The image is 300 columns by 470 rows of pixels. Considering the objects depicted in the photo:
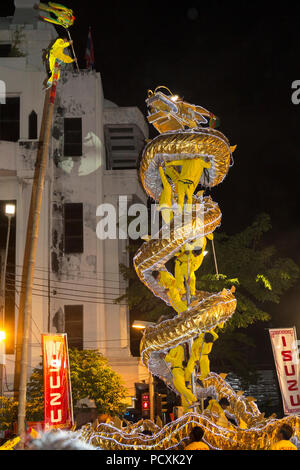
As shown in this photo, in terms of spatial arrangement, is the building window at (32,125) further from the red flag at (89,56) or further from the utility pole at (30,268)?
the utility pole at (30,268)

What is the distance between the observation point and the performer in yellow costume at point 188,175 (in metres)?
11.1

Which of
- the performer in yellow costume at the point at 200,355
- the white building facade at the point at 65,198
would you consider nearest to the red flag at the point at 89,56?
the white building facade at the point at 65,198

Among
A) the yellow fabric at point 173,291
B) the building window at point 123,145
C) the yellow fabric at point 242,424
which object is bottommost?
the yellow fabric at point 242,424

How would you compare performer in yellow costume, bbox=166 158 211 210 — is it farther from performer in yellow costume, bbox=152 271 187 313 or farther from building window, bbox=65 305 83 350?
building window, bbox=65 305 83 350

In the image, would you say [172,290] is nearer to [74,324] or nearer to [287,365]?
[287,365]

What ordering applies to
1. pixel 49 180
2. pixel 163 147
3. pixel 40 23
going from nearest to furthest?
pixel 163 147
pixel 49 180
pixel 40 23

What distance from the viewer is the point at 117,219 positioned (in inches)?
1041

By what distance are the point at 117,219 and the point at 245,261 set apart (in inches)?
316

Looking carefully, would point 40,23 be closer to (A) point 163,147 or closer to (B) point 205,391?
(A) point 163,147

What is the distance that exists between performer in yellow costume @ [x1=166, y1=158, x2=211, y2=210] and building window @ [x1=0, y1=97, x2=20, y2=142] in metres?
17.1

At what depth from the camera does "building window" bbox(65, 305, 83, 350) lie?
24359 millimetres

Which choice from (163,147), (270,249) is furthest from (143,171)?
(270,249)

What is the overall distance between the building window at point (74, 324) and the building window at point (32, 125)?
906 centimetres

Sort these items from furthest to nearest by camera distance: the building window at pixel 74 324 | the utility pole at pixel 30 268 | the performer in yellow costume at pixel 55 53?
the building window at pixel 74 324, the performer in yellow costume at pixel 55 53, the utility pole at pixel 30 268
